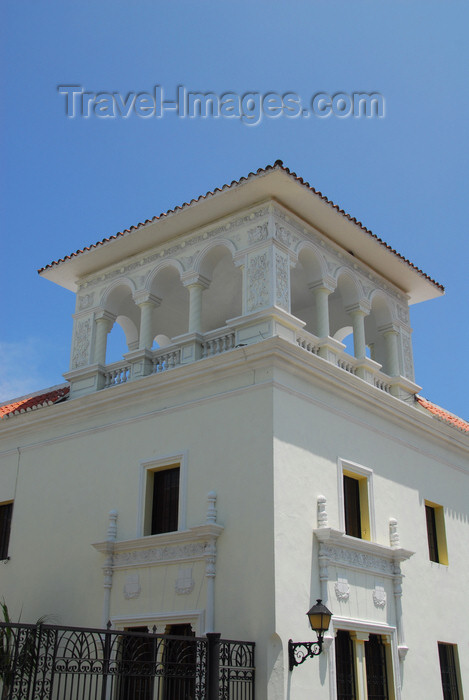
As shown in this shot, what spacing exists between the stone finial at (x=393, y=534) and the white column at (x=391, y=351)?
3.51 meters

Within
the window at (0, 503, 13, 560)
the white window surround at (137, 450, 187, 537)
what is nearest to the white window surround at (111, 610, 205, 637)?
the white window surround at (137, 450, 187, 537)

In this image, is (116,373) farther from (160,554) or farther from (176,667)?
(176,667)

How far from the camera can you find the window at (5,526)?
51.2ft

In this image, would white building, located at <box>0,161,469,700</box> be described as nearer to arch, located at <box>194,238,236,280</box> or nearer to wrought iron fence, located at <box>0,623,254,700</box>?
arch, located at <box>194,238,236,280</box>

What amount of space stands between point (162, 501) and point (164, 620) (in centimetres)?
210

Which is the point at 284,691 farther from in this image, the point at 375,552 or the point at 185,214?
the point at 185,214

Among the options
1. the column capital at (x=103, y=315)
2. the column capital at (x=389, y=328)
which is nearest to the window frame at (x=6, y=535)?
the column capital at (x=103, y=315)

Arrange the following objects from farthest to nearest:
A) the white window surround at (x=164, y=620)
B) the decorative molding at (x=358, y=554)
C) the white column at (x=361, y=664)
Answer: the decorative molding at (x=358, y=554), the white column at (x=361, y=664), the white window surround at (x=164, y=620)

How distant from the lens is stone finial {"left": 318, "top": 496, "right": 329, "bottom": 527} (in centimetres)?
1220

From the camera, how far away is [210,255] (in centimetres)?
1495

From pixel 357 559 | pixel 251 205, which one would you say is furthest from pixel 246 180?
pixel 357 559

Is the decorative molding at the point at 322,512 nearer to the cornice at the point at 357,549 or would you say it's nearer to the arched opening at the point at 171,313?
the cornice at the point at 357,549

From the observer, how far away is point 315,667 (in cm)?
1117

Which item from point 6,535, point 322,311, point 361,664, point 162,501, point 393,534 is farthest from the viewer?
point 6,535
